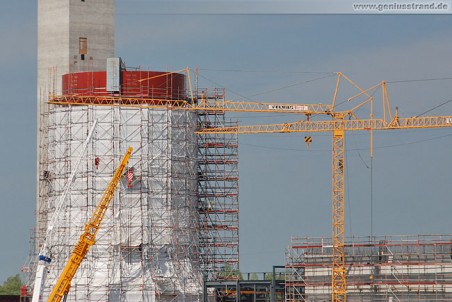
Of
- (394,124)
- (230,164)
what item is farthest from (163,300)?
(394,124)

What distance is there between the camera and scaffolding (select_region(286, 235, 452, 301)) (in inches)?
6294

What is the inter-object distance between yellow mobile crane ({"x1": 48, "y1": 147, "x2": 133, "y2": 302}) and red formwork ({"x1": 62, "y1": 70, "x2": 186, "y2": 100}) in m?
13.6

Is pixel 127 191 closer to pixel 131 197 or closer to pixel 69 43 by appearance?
pixel 131 197

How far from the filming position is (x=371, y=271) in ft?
543

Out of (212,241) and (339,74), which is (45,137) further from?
(339,74)

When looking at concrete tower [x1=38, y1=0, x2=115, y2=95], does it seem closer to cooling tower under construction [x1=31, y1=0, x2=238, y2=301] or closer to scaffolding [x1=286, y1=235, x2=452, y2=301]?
cooling tower under construction [x1=31, y1=0, x2=238, y2=301]

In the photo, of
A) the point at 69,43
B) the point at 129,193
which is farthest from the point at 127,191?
the point at 69,43

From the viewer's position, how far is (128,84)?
598ft

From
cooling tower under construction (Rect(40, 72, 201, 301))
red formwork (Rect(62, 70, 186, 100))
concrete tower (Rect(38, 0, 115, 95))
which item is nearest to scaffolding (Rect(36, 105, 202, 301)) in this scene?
cooling tower under construction (Rect(40, 72, 201, 301))

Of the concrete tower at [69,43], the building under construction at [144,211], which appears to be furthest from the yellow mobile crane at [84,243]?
the concrete tower at [69,43]

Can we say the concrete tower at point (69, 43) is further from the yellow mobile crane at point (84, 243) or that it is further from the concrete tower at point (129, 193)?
the yellow mobile crane at point (84, 243)

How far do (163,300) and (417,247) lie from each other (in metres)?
35.3

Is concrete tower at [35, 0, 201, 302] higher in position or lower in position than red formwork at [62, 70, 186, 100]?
lower

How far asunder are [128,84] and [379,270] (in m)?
44.4
